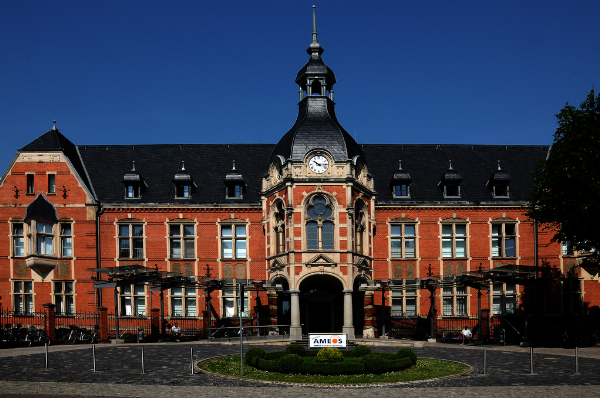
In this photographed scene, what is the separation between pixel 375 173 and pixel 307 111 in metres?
6.84

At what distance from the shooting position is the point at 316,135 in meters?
40.3

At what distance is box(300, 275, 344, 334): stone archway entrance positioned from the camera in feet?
138

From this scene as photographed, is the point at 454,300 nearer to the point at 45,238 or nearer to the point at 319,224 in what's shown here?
the point at 319,224

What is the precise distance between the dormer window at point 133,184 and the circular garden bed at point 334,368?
21.3 metres

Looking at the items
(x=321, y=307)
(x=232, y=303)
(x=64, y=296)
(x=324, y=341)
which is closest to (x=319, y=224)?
(x=321, y=307)

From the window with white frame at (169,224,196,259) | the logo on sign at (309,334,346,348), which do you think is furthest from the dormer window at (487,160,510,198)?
the logo on sign at (309,334,346,348)

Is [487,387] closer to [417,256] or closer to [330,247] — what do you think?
[330,247]

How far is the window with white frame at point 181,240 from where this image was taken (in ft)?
142

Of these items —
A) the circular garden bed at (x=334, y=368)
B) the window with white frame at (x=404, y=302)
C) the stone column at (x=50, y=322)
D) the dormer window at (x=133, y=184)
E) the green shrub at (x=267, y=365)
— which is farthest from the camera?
the dormer window at (x=133, y=184)

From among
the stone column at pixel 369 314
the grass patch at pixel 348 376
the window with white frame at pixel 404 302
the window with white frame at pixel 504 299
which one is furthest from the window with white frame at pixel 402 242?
the grass patch at pixel 348 376

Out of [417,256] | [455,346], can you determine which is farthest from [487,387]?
[417,256]

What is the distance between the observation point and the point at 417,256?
142 feet

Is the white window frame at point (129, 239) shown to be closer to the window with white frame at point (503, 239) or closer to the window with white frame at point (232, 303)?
the window with white frame at point (232, 303)

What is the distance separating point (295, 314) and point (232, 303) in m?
6.67
